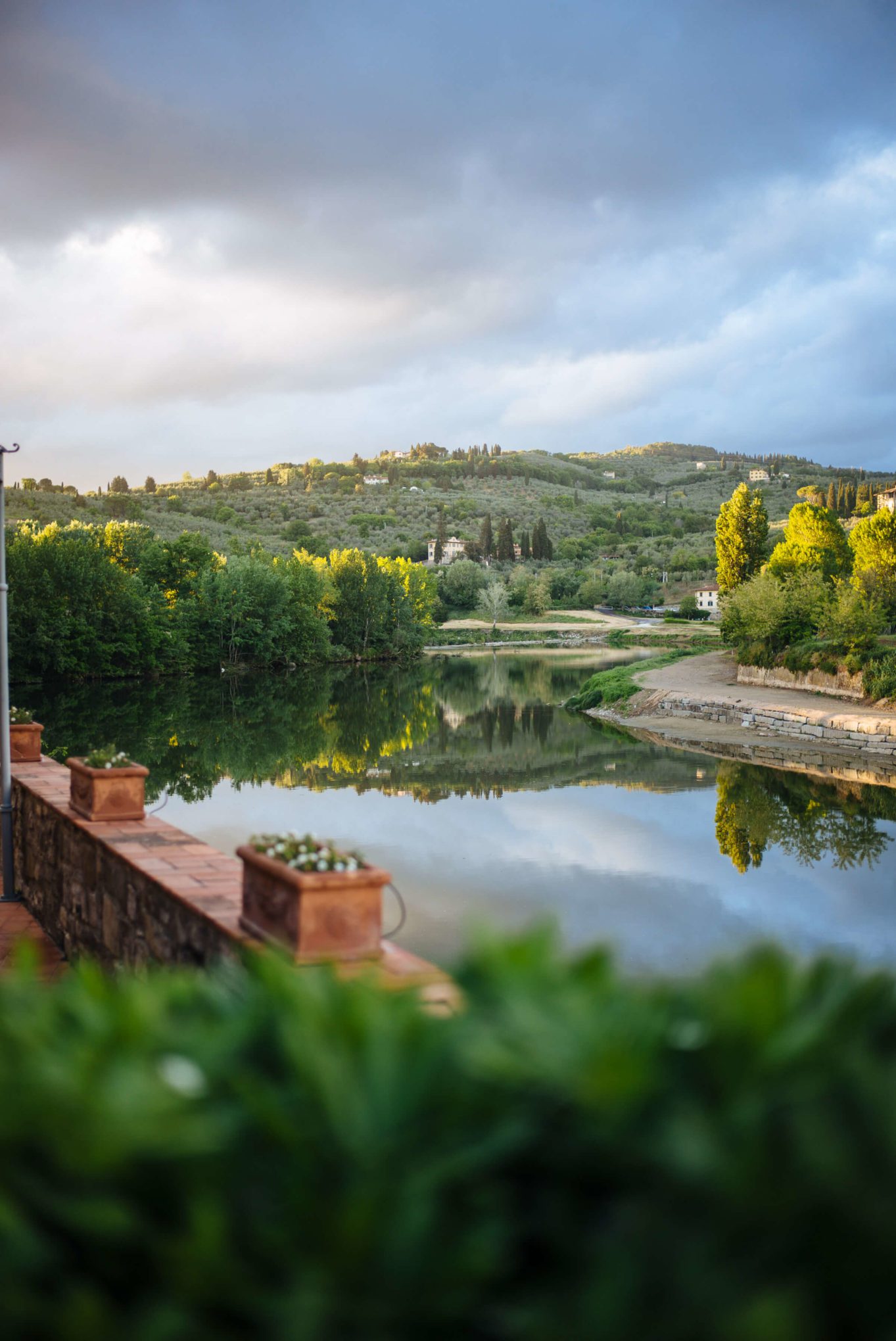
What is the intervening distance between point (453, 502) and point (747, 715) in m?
80.2

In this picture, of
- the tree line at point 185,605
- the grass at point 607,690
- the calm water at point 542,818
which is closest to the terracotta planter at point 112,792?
the calm water at point 542,818

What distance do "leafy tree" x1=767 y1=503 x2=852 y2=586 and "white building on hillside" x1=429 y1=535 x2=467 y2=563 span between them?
44.1m

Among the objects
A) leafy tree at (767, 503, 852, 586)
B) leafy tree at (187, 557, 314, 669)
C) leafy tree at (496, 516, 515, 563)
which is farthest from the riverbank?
leafy tree at (496, 516, 515, 563)

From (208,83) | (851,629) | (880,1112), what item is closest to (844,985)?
(880,1112)

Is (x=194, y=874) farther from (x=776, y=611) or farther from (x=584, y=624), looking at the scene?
(x=584, y=624)

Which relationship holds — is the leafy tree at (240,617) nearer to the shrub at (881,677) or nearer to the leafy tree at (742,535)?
the leafy tree at (742,535)

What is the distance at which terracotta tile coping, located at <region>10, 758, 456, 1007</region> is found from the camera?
3.03 meters

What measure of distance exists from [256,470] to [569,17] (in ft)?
318

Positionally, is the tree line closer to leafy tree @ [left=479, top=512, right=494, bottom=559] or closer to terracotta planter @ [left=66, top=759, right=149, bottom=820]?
leafy tree @ [left=479, top=512, right=494, bottom=559]

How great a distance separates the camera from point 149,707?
26688 mm

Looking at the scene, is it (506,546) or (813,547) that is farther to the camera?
(506,546)

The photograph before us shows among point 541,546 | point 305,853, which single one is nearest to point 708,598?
point 541,546

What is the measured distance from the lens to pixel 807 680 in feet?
83.9

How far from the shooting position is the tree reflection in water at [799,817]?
1107 centimetres
